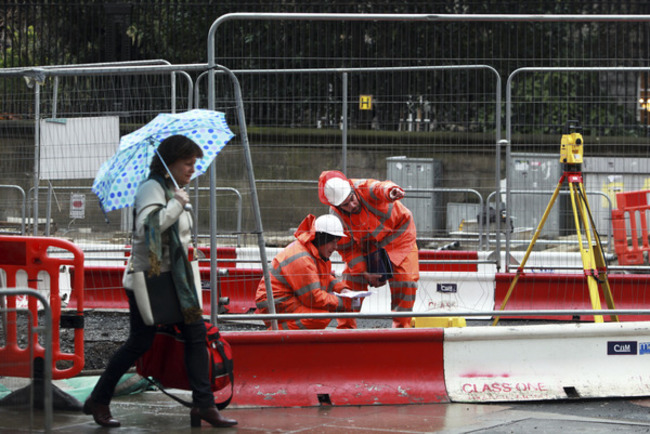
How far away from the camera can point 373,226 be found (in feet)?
26.5

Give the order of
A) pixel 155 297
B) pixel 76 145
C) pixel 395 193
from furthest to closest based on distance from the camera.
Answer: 1. pixel 395 193
2. pixel 76 145
3. pixel 155 297

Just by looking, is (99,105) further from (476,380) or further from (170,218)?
(476,380)

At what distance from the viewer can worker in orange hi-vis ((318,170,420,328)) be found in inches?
309

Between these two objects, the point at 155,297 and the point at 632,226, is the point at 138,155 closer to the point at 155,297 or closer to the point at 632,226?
the point at 155,297

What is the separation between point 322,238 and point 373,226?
882 mm

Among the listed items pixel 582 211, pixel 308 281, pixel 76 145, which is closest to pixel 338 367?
pixel 308 281

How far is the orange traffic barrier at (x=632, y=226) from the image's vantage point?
12547mm

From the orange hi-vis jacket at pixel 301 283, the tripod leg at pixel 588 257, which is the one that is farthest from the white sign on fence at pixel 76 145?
the tripod leg at pixel 588 257

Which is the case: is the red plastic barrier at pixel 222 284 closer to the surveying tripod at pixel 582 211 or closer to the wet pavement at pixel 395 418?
the surveying tripod at pixel 582 211

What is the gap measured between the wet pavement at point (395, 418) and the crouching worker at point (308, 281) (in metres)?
0.97

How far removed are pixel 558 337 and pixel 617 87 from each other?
6.23m

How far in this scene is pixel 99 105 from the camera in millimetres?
8430

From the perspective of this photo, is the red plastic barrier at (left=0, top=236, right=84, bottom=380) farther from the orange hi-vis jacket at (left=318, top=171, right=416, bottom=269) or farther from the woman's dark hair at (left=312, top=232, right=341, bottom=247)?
the orange hi-vis jacket at (left=318, top=171, right=416, bottom=269)

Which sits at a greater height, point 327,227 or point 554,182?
point 554,182
